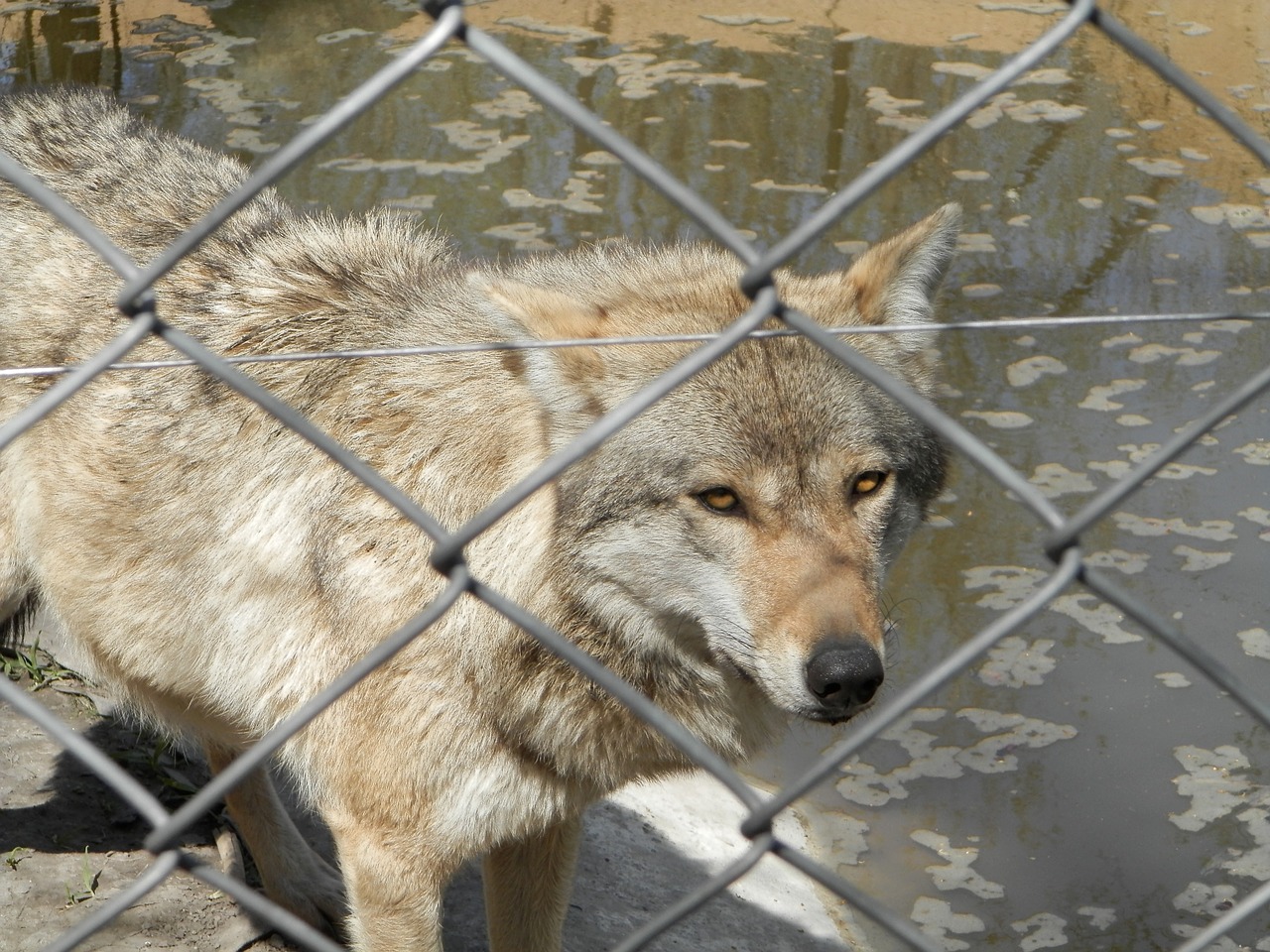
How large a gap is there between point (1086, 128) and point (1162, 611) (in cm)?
520

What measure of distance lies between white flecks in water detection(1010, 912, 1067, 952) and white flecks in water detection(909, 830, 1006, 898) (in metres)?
0.13

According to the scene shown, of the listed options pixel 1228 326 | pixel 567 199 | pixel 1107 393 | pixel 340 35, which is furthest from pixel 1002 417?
pixel 340 35

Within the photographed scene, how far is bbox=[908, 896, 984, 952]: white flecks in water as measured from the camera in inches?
154

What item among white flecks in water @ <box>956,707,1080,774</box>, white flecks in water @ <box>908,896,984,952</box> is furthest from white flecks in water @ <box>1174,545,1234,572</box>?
white flecks in water @ <box>908,896,984,952</box>

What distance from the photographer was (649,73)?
1043 cm

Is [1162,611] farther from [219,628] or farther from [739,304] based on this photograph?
[219,628]

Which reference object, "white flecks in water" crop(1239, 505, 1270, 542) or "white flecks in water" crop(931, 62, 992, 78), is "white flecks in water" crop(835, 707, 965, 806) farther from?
"white flecks in water" crop(931, 62, 992, 78)

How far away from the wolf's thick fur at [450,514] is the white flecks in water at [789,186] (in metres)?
5.43

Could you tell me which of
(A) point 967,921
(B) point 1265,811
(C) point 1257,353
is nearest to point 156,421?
(A) point 967,921

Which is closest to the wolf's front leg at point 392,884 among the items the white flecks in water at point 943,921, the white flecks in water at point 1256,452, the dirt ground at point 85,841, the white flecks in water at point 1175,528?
the dirt ground at point 85,841

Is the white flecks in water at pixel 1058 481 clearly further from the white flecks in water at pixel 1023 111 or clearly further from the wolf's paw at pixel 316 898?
the white flecks in water at pixel 1023 111

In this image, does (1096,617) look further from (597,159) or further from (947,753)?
(597,159)

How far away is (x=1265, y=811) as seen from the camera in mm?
4285

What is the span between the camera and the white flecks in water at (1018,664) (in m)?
4.92
